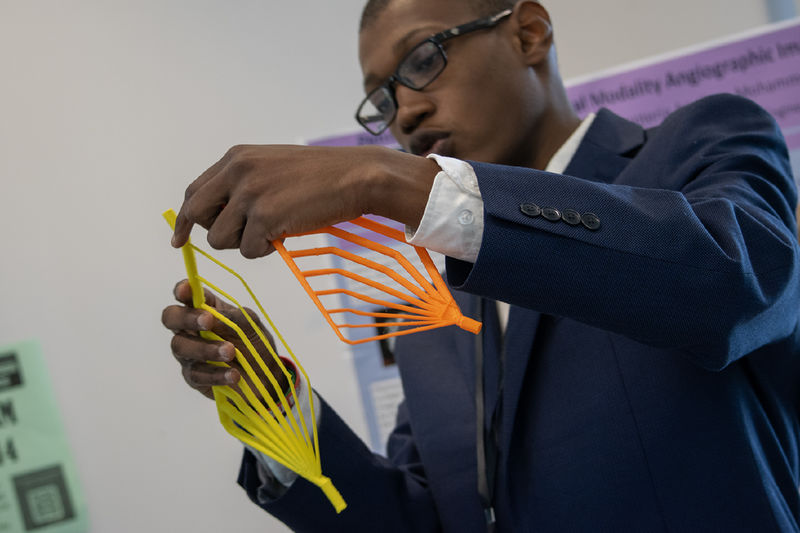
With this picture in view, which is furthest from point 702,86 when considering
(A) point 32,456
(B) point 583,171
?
(A) point 32,456

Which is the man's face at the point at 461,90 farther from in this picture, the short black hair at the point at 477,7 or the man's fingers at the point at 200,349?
the man's fingers at the point at 200,349

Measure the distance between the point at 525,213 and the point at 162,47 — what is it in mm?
1339

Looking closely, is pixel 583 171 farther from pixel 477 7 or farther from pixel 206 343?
pixel 206 343

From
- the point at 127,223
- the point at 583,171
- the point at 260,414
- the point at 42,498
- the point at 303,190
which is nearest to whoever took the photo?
the point at 303,190

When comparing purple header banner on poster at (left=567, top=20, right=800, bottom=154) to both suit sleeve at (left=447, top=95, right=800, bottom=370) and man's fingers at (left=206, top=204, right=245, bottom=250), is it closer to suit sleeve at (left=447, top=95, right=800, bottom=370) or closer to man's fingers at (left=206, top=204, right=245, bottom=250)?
suit sleeve at (left=447, top=95, right=800, bottom=370)

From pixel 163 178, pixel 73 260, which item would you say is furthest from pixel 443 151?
pixel 73 260

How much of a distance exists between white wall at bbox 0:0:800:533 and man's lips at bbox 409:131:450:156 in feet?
2.15

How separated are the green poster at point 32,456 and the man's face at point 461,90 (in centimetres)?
101

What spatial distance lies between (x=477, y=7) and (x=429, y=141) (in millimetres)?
261

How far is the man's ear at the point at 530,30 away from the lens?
125 centimetres

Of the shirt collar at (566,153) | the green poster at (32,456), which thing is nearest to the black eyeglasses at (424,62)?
the shirt collar at (566,153)

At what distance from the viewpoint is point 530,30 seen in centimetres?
127

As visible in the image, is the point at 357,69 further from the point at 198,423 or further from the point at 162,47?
the point at 198,423

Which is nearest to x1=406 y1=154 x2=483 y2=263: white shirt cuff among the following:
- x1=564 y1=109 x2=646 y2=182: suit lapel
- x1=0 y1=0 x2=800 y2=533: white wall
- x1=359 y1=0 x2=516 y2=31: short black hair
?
x1=564 y1=109 x2=646 y2=182: suit lapel
